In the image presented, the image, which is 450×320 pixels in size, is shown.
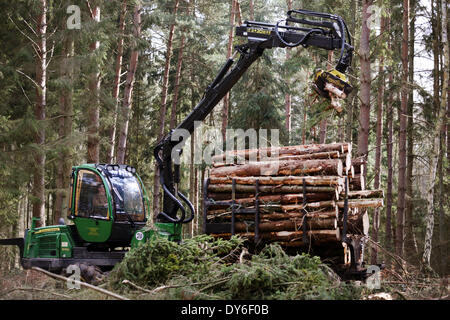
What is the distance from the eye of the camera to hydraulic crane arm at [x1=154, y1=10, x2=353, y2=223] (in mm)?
9219

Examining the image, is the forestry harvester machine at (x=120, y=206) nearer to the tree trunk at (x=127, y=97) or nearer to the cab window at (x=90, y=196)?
the cab window at (x=90, y=196)

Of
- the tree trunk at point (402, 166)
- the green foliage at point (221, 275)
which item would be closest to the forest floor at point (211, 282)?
the green foliage at point (221, 275)

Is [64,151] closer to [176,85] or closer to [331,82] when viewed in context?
[176,85]

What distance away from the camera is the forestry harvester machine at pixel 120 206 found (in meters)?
9.23

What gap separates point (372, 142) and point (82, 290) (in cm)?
2188

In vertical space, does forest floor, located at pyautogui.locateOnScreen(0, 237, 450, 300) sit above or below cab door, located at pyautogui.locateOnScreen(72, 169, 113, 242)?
below

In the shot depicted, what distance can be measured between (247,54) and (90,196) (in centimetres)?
410

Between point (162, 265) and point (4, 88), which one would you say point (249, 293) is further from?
point (4, 88)

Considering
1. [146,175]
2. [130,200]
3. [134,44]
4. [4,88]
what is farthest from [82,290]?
[146,175]

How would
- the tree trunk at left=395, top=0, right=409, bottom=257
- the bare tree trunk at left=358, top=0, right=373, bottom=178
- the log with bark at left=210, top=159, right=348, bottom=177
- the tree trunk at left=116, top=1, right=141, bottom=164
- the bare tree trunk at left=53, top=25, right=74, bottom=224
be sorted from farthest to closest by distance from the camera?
the tree trunk at left=116, top=1, right=141, bottom=164 < the tree trunk at left=395, top=0, right=409, bottom=257 < the bare tree trunk at left=53, top=25, right=74, bottom=224 < the bare tree trunk at left=358, top=0, right=373, bottom=178 < the log with bark at left=210, top=159, right=348, bottom=177

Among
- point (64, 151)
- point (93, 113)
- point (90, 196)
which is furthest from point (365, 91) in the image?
point (64, 151)

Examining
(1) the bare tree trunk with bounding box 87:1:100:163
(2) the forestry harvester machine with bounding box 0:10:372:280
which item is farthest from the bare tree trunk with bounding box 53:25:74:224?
(2) the forestry harvester machine with bounding box 0:10:372:280

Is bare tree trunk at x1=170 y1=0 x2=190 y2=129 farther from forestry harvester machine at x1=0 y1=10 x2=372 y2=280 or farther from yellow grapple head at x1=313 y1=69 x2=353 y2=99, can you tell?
yellow grapple head at x1=313 y1=69 x2=353 y2=99
